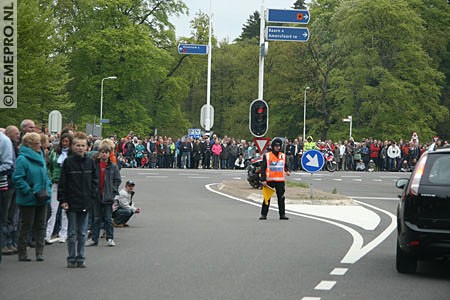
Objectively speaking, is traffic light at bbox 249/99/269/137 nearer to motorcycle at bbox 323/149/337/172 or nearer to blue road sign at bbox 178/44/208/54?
blue road sign at bbox 178/44/208/54

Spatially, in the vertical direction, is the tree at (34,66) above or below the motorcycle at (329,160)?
above

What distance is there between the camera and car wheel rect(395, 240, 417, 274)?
38.4ft

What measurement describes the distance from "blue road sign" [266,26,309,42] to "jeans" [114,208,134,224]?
42.8 feet

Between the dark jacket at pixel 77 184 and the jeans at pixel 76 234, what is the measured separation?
4.5 inches

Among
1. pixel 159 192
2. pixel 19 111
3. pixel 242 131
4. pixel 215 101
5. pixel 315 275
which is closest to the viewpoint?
pixel 315 275

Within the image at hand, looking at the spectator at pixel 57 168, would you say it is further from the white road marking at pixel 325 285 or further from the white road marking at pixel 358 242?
the white road marking at pixel 325 285

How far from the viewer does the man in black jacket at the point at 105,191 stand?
593 inches

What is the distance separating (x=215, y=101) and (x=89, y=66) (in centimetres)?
3287

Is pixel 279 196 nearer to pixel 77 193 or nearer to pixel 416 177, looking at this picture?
pixel 77 193

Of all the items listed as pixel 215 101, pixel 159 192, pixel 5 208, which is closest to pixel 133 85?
pixel 215 101

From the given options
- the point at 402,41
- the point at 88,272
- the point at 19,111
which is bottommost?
the point at 88,272

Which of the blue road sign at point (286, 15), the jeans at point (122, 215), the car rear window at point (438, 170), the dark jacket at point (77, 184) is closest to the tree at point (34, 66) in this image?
the blue road sign at point (286, 15)

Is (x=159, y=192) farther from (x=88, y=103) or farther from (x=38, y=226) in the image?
(x=88, y=103)

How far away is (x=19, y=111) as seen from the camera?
52219 millimetres
